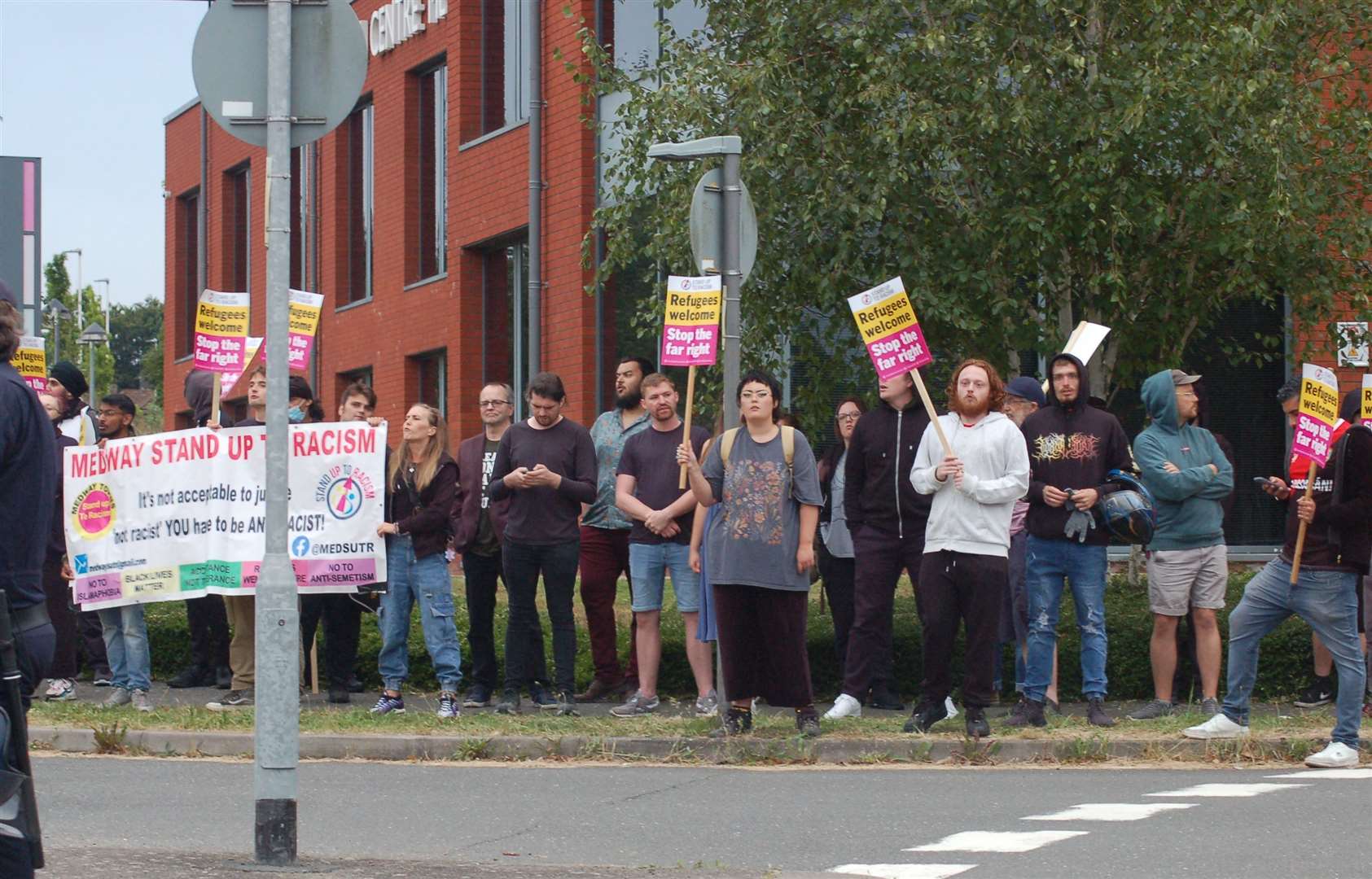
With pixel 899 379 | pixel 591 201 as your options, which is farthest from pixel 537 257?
pixel 899 379

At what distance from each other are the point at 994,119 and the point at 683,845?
22.4 feet

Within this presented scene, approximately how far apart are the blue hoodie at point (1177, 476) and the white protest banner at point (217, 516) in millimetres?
4744

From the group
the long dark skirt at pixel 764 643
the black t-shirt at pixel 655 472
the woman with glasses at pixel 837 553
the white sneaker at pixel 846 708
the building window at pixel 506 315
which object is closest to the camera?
the long dark skirt at pixel 764 643

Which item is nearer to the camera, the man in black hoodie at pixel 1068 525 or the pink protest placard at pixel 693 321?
the pink protest placard at pixel 693 321

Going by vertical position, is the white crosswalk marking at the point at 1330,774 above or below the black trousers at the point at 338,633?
below

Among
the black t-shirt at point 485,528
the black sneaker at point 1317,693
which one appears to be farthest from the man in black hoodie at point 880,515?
the black sneaker at point 1317,693

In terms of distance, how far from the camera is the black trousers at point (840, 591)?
12945 millimetres

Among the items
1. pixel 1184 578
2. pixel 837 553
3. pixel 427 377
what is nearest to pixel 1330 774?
pixel 1184 578

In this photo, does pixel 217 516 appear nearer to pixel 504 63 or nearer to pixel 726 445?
pixel 726 445

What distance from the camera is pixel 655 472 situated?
12.1 m

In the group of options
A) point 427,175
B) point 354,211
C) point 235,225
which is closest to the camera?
point 427,175

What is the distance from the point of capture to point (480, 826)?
8.31 m

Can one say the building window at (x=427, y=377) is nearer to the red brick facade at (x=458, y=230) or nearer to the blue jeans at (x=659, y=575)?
the red brick facade at (x=458, y=230)

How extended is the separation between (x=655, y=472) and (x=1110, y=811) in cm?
433
